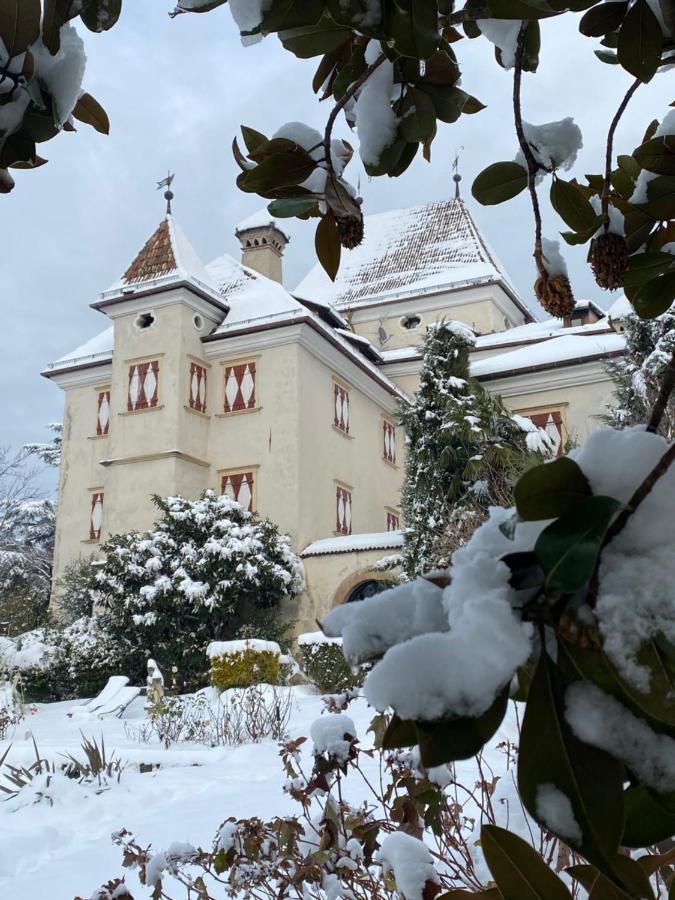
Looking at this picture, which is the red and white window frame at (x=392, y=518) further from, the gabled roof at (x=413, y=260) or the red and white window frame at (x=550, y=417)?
the gabled roof at (x=413, y=260)

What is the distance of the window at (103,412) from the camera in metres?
19.0

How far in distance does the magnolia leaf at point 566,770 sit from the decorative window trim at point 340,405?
58.3 ft

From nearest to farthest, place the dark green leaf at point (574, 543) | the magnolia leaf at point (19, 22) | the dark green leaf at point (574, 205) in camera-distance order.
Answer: the dark green leaf at point (574, 543) < the magnolia leaf at point (19, 22) < the dark green leaf at point (574, 205)

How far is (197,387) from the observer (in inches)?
690

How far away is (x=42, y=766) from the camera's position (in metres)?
7.27

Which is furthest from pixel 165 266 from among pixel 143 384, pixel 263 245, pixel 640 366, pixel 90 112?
pixel 90 112

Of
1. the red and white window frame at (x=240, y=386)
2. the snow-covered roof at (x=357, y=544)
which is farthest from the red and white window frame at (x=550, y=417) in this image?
the red and white window frame at (x=240, y=386)

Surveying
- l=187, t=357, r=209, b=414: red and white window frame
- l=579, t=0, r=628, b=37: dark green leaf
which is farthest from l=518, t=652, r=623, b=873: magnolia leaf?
l=187, t=357, r=209, b=414: red and white window frame

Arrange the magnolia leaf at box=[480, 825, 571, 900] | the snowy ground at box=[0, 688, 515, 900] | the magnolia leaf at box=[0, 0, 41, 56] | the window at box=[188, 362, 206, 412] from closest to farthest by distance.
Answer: the magnolia leaf at box=[480, 825, 571, 900]
the magnolia leaf at box=[0, 0, 41, 56]
the snowy ground at box=[0, 688, 515, 900]
the window at box=[188, 362, 206, 412]

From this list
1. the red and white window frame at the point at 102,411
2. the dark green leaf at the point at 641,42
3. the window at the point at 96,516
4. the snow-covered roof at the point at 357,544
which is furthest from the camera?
the red and white window frame at the point at 102,411

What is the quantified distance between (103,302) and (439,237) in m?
12.1

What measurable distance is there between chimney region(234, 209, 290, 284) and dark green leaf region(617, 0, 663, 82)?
20831 mm

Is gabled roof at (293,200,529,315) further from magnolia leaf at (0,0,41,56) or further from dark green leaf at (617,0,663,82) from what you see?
magnolia leaf at (0,0,41,56)

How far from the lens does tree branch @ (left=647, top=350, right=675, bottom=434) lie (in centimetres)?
49
